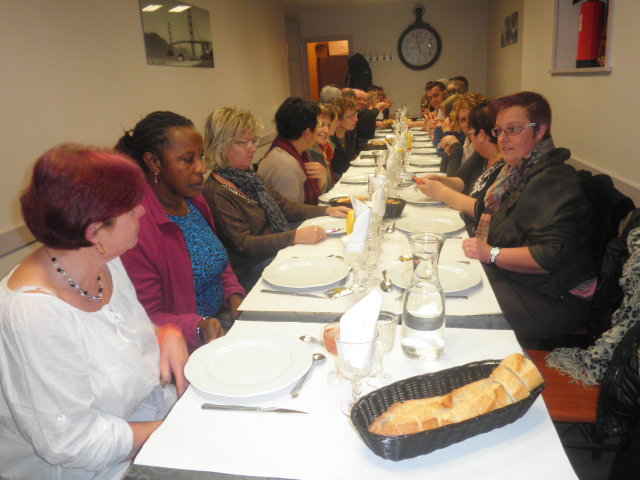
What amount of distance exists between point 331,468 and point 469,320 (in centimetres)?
60

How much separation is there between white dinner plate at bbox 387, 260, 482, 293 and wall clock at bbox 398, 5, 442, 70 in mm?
8659

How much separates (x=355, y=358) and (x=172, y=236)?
103cm

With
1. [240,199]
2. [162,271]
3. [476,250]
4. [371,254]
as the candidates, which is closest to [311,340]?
[371,254]

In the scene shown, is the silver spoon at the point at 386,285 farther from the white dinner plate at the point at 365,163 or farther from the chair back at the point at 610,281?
the white dinner plate at the point at 365,163

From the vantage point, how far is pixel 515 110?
191cm

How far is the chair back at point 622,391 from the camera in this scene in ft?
4.07

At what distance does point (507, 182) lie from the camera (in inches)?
79.0

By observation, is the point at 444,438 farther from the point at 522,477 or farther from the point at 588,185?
the point at 588,185

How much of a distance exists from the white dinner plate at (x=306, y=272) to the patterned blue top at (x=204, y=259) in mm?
334

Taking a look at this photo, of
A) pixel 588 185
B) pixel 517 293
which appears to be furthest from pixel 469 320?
pixel 588 185

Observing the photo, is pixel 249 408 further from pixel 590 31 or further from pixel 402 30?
pixel 402 30

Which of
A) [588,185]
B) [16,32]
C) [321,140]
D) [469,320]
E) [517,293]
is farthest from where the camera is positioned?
[321,140]

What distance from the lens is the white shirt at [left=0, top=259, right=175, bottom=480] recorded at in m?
0.87

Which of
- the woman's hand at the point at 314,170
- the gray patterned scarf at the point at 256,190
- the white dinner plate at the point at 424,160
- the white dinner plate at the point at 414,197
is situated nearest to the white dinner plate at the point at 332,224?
the gray patterned scarf at the point at 256,190
